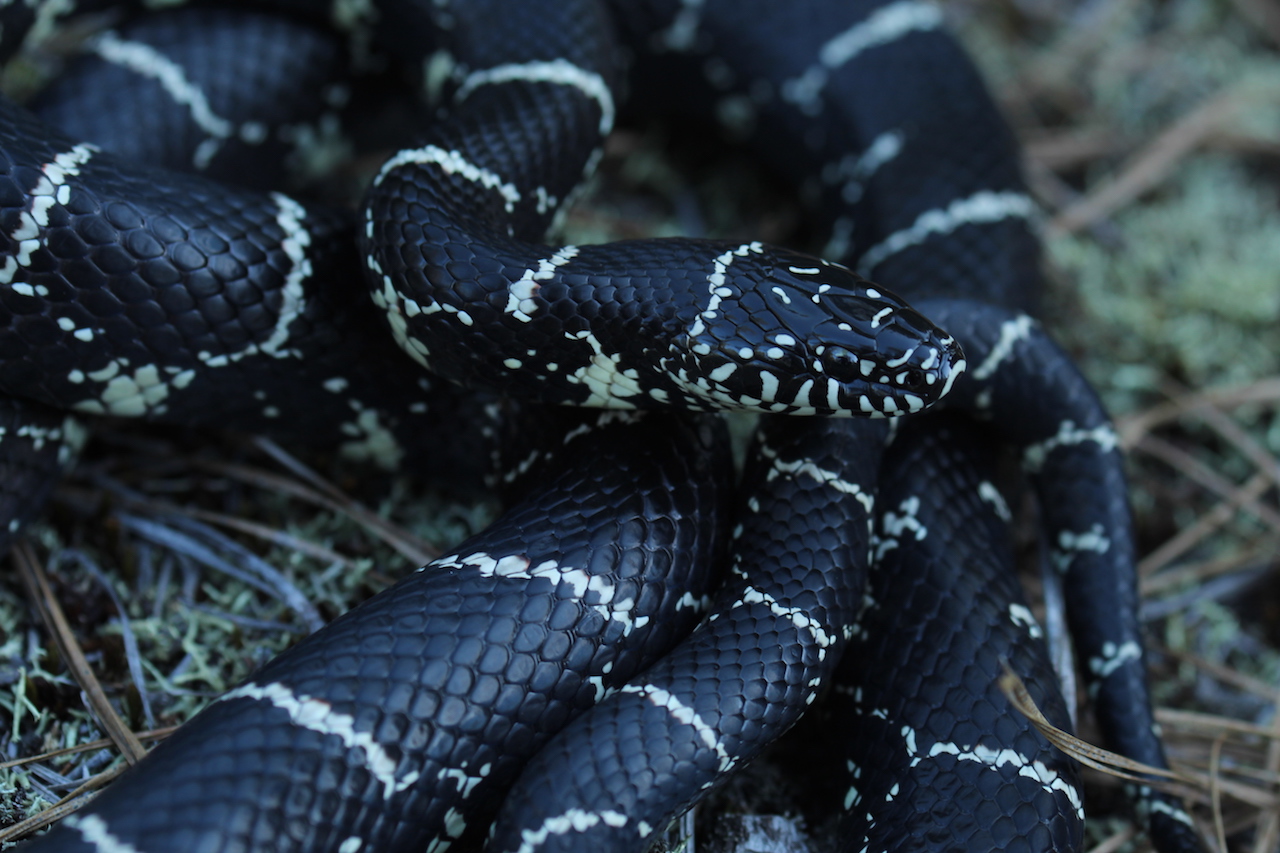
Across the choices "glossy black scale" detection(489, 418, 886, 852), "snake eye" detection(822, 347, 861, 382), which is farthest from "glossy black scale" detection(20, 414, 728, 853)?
"snake eye" detection(822, 347, 861, 382)

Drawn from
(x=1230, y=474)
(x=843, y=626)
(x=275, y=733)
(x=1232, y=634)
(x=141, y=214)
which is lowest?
(x=1232, y=634)

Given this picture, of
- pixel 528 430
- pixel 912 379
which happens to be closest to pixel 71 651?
pixel 528 430

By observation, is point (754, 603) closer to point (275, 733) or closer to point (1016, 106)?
point (275, 733)

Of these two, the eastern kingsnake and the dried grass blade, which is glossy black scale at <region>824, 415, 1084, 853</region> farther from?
the dried grass blade

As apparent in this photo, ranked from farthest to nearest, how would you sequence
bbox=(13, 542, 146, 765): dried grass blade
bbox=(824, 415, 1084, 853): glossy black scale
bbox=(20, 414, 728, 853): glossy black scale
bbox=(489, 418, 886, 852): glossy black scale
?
bbox=(13, 542, 146, 765): dried grass blade < bbox=(824, 415, 1084, 853): glossy black scale < bbox=(489, 418, 886, 852): glossy black scale < bbox=(20, 414, 728, 853): glossy black scale

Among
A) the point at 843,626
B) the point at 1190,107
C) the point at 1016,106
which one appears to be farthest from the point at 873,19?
the point at 843,626

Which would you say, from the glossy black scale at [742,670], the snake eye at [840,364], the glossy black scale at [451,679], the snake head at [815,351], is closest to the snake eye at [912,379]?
the snake head at [815,351]

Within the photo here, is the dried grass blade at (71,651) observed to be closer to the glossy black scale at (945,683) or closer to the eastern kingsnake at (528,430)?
the eastern kingsnake at (528,430)
